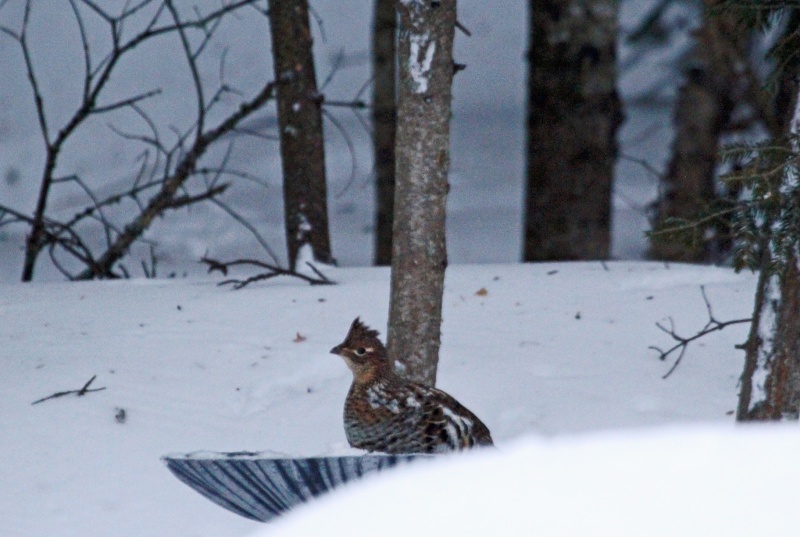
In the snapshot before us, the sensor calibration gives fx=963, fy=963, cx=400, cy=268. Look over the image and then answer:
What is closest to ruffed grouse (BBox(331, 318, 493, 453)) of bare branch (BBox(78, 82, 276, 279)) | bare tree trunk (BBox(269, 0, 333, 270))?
bare tree trunk (BBox(269, 0, 333, 270))

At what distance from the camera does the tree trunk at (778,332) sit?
2.88 meters

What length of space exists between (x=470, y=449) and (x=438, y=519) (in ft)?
4.53

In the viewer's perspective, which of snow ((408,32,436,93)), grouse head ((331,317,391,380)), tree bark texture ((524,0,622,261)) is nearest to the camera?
grouse head ((331,317,391,380))

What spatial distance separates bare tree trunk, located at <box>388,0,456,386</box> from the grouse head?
0.28m

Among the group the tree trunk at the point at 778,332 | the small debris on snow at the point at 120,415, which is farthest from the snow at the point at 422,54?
the small debris on snow at the point at 120,415

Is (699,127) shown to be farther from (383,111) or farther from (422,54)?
(422,54)

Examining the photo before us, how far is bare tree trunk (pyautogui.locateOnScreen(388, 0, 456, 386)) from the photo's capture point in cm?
335

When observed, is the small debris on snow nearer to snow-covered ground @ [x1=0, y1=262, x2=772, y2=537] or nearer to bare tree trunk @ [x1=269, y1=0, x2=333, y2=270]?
snow-covered ground @ [x1=0, y1=262, x2=772, y2=537]

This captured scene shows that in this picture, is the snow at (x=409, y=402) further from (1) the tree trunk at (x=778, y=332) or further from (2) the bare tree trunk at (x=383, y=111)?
Answer: (2) the bare tree trunk at (x=383, y=111)

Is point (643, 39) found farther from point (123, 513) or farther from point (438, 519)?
point (438, 519)

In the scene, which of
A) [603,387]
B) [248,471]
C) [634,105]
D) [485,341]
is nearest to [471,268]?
[485,341]

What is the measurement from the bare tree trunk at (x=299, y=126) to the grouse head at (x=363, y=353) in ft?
8.84

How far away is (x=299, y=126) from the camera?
5.90 m

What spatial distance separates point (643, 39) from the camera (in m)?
9.24
